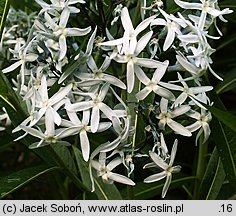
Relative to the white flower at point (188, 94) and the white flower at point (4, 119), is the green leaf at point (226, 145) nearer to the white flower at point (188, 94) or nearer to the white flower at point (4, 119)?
the white flower at point (188, 94)

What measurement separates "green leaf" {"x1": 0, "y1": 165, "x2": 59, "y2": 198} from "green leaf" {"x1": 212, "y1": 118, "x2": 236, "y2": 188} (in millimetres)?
329

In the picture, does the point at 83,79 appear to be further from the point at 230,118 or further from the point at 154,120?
the point at 230,118

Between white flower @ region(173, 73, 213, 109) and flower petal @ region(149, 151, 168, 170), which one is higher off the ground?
white flower @ region(173, 73, 213, 109)

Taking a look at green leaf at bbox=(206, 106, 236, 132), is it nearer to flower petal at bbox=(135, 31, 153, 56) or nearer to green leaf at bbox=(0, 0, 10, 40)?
flower petal at bbox=(135, 31, 153, 56)

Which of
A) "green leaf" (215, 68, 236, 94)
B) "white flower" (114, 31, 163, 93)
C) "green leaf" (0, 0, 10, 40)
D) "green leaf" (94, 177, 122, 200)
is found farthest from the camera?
"green leaf" (215, 68, 236, 94)

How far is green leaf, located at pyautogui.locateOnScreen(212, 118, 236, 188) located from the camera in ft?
3.75

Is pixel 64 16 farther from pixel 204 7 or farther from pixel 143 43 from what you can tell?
pixel 204 7

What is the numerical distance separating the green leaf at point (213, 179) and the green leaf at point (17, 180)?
36cm

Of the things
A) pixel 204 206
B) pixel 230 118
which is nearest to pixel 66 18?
pixel 230 118

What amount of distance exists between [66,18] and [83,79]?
0.38 ft

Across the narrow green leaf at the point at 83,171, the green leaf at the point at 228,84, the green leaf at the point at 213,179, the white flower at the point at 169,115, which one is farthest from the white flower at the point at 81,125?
the green leaf at the point at 228,84

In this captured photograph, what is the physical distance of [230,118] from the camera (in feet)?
3.42

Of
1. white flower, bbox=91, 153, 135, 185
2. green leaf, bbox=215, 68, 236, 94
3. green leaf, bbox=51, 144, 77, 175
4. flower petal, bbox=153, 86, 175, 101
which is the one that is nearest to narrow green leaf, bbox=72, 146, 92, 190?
green leaf, bbox=51, 144, 77, 175

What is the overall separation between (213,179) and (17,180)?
17.2 inches
